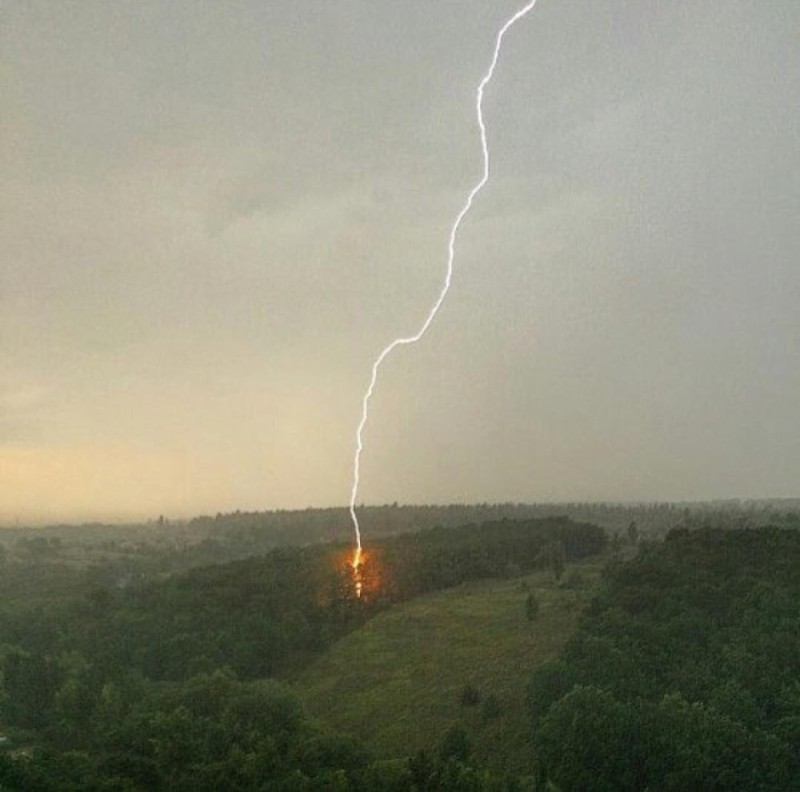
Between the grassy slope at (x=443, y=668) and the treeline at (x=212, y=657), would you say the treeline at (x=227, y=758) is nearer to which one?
the treeline at (x=212, y=657)

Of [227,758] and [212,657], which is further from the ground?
[227,758]

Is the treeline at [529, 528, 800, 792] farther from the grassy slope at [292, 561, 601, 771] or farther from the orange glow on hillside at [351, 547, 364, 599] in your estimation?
the orange glow on hillside at [351, 547, 364, 599]

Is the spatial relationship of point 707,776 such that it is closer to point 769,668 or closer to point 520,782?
point 520,782

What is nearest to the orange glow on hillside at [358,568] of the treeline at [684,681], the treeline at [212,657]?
the treeline at [212,657]

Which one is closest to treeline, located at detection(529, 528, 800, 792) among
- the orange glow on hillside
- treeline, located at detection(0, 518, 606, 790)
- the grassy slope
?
treeline, located at detection(0, 518, 606, 790)

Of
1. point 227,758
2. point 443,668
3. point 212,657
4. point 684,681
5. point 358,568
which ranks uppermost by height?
point 684,681

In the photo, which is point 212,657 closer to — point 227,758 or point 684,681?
point 227,758

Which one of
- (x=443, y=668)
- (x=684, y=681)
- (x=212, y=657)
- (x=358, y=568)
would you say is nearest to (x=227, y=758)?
(x=684, y=681)
